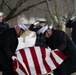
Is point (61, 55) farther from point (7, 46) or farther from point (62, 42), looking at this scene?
point (7, 46)

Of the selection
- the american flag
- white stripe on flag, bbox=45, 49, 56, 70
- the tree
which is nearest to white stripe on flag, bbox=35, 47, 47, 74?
the american flag

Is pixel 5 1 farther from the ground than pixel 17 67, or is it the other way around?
pixel 5 1

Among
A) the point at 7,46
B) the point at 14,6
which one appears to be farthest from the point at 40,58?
the point at 14,6

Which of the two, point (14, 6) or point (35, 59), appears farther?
point (14, 6)

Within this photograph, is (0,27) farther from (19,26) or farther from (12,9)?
(12,9)

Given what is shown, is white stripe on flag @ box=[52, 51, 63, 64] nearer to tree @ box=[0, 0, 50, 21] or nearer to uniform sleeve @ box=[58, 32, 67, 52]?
uniform sleeve @ box=[58, 32, 67, 52]

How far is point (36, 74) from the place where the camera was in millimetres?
8375

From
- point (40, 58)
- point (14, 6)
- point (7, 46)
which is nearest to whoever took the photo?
point (7, 46)

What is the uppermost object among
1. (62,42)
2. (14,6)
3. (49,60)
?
(14,6)

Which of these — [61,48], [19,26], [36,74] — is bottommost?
[36,74]

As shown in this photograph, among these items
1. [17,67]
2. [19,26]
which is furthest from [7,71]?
[19,26]

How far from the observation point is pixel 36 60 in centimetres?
838

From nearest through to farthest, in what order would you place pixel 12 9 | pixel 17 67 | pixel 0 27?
1. pixel 17 67
2. pixel 0 27
3. pixel 12 9

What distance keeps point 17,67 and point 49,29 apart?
1160 mm
